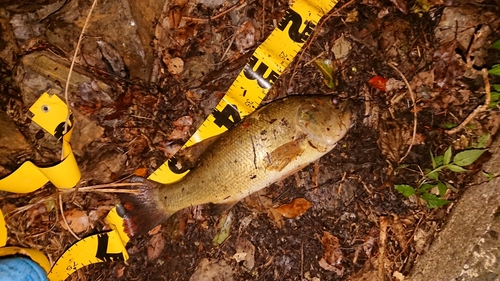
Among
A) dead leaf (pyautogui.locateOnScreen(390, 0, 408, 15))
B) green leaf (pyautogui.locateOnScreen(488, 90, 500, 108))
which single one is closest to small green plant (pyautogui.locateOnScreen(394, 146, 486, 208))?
green leaf (pyautogui.locateOnScreen(488, 90, 500, 108))

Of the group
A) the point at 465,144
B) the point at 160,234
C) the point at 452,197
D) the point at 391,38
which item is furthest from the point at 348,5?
the point at 160,234

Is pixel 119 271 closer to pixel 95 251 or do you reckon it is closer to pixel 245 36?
pixel 95 251

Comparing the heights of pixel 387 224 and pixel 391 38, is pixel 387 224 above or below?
below

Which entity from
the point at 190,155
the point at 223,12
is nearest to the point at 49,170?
the point at 190,155

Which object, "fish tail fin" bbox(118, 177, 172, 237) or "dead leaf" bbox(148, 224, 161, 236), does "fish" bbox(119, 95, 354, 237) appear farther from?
"dead leaf" bbox(148, 224, 161, 236)

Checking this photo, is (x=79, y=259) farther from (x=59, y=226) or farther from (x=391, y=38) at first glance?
(x=391, y=38)

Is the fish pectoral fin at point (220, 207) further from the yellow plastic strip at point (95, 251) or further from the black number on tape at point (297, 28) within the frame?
the black number on tape at point (297, 28)
